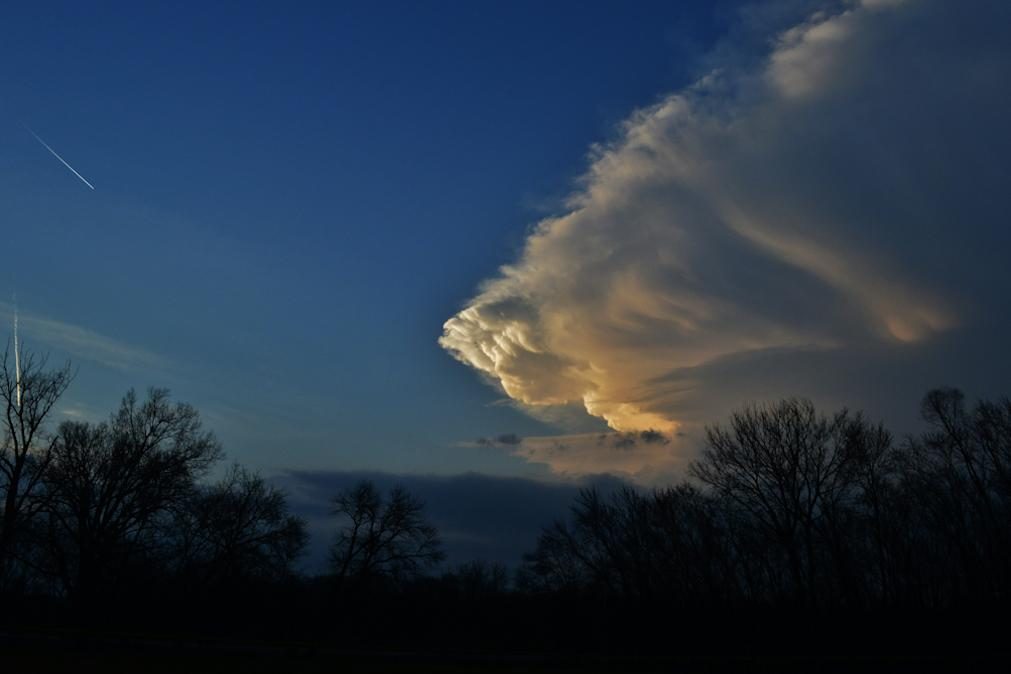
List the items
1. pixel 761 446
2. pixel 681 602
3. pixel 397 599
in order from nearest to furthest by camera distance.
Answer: pixel 761 446, pixel 681 602, pixel 397 599

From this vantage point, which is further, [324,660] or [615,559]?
[615,559]

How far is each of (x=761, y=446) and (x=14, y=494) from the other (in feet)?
170

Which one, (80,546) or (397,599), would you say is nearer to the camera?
(80,546)

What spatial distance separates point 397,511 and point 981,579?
54969mm

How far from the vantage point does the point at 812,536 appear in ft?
168

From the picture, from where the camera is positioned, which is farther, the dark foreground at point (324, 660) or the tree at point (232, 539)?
the tree at point (232, 539)

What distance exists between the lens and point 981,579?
182 feet

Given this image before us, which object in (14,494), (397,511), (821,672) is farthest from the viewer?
(397,511)

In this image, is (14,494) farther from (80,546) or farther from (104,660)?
(104,660)

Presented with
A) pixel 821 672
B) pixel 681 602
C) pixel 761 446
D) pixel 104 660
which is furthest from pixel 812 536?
pixel 104 660

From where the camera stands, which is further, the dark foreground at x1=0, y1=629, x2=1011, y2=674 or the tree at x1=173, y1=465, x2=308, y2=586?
the tree at x1=173, y1=465, x2=308, y2=586

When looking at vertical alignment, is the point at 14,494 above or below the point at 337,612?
above

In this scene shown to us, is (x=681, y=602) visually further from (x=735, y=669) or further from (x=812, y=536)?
(x=735, y=669)

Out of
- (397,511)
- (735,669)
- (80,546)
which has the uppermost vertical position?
(397,511)
